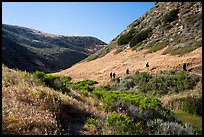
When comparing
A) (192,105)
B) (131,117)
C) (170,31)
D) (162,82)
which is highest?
(170,31)

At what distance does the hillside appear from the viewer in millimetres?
28562

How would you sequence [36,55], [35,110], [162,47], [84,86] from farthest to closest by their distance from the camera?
[36,55] → [162,47] → [84,86] → [35,110]

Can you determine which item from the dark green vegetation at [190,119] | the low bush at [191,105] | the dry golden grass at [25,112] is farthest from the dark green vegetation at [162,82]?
the dry golden grass at [25,112]

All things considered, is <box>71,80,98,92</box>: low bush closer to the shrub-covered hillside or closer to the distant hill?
the shrub-covered hillside

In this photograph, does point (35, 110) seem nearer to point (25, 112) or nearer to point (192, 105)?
point (25, 112)

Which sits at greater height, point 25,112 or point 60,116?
point 25,112

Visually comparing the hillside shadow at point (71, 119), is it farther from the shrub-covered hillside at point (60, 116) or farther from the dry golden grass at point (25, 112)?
the dry golden grass at point (25, 112)

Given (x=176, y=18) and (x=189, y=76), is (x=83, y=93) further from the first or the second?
(x=176, y=18)

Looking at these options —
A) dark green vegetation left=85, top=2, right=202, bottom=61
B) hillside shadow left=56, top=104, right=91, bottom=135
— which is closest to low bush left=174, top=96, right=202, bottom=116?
hillside shadow left=56, top=104, right=91, bottom=135

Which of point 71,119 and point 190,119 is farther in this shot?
point 190,119

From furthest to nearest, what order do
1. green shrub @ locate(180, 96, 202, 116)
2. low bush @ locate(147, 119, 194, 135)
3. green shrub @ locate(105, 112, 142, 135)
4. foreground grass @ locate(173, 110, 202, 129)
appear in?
green shrub @ locate(180, 96, 202, 116), foreground grass @ locate(173, 110, 202, 129), low bush @ locate(147, 119, 194, 135), green shrub @ locate(105, 112, 142, 135)

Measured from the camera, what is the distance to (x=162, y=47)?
3825 cm

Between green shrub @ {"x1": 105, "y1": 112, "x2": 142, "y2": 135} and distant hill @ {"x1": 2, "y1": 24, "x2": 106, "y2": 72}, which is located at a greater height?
distant hill @ {"x1": 2, "y1": 24, "x2": 106, "y2": 72}

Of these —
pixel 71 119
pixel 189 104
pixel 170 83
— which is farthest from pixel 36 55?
pixel 71 119
